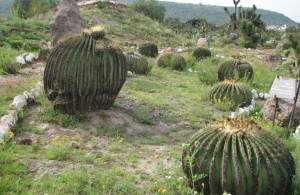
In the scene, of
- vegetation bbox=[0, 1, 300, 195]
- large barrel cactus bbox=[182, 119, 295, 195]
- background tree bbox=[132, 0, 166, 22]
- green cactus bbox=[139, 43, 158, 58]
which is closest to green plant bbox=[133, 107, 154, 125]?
vegetation bbox=[0, 1, 300, 195]

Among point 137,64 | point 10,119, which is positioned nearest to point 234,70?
point 137,64

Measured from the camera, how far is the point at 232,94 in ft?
27.5

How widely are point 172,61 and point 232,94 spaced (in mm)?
5355

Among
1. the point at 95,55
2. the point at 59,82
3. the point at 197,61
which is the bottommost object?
the point at 197,61

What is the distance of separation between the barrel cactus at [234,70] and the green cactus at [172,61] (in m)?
2.45

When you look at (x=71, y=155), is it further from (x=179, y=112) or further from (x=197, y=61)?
(x=197, y=61)

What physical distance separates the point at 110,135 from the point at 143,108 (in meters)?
1.67

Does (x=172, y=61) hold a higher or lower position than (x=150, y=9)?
higher

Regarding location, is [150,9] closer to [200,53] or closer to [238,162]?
[200,53]

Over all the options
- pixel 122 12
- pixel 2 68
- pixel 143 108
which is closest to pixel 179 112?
pixel 143 108

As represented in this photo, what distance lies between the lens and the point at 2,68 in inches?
369

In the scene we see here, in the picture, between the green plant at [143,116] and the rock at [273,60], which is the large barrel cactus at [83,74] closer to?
the green plant at [143,116]

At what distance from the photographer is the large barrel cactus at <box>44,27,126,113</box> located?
20.2 feet

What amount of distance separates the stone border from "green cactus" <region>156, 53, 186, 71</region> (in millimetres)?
6490
